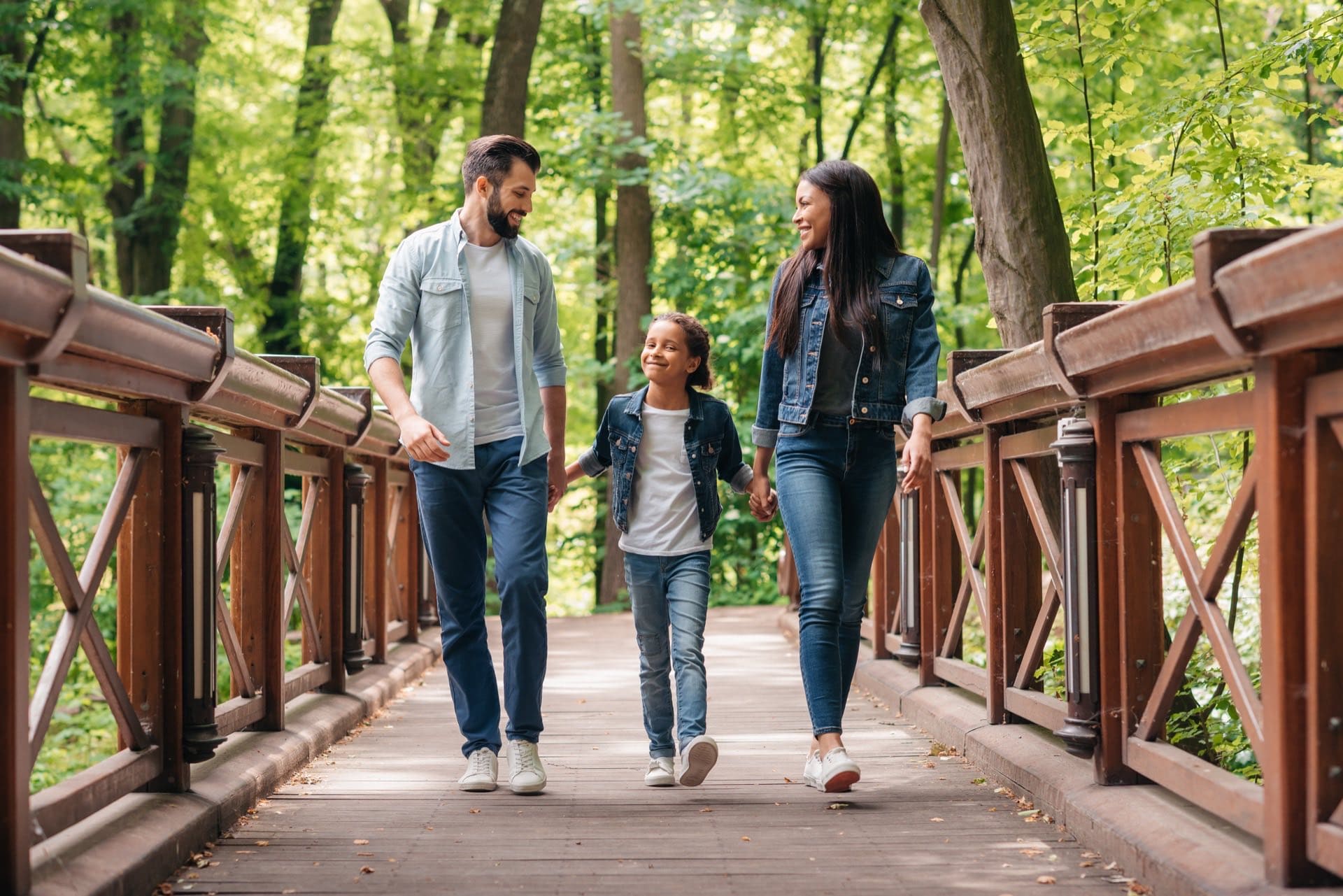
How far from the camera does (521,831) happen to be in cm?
368

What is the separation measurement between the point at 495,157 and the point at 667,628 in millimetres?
1505

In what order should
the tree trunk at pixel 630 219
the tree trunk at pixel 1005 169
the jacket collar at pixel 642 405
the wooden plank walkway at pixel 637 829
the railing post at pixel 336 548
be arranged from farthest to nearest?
the tree trunk at pixel 630 219
the railing post at pixel 336 548
the tree trunk at pixel 1005 169
the jacket collar at pixel 642 405
the wooden plank walkway at pixel 637 829

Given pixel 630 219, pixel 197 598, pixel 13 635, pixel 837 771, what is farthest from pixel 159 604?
pixel 630 219

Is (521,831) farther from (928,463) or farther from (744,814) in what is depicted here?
(928,463)

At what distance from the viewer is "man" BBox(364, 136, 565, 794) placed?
427 cm

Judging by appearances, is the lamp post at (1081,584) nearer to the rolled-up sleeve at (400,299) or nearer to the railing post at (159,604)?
the rolled-up sleeve at (400,299)

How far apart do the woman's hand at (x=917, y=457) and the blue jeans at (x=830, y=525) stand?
0.22 meters

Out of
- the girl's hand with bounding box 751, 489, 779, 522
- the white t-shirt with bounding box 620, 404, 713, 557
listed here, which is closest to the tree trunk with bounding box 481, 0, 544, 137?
the white t-shirt with bounding box 620, 404, 713, 557

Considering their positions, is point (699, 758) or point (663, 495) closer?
point (699, 758)

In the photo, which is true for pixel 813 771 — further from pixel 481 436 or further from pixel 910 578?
pixel 910 578

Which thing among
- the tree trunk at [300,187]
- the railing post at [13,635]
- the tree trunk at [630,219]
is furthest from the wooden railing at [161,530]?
the tree trunk at [300,187]

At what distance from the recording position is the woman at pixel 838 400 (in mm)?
4090

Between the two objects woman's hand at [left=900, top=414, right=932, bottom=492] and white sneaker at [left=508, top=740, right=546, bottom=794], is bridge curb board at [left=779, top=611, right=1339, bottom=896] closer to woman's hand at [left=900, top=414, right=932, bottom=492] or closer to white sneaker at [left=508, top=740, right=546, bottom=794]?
woman's hand at [left=900, top=414, right=932, bottom=492]

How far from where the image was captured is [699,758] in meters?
4.15
